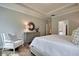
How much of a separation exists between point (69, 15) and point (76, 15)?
136 millimetres

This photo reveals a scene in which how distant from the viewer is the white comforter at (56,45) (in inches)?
60.0

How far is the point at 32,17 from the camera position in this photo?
1.92 m

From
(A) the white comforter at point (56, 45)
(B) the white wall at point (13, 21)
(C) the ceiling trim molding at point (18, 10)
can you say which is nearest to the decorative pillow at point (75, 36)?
(A) the white comforter at point (56, 45)

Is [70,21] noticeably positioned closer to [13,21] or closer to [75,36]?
[75,36]

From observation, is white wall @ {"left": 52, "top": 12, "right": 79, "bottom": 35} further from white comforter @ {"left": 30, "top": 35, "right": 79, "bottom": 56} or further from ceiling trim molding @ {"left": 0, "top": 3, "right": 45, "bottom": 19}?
ceiling trim molding @ {"left": 0, "top": 3, "right": 45, "bottom": 19}

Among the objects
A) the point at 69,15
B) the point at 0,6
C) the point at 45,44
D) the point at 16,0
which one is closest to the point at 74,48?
the point at 45,44

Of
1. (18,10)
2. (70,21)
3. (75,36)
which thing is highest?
(18,10)

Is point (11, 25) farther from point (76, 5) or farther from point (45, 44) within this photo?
point (76, 5)

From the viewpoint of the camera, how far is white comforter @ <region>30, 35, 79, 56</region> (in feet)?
5.00

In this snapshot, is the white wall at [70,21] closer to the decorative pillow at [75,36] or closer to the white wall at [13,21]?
the decorative pillow at [75,36]

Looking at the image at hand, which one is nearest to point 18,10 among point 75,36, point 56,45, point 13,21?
point 13,21

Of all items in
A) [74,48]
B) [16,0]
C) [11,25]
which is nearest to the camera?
[74,48]

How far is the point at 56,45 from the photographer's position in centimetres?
170

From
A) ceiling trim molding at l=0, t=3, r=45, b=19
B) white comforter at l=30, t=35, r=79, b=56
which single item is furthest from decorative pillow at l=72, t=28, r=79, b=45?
ceiling trim molding at l=0, t=3, r=45, b=19
